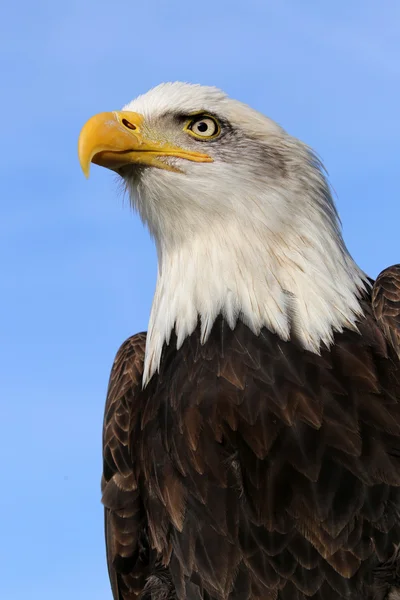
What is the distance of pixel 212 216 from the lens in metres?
6.00

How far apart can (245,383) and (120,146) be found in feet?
5.99

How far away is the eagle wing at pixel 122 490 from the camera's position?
21.2 ft

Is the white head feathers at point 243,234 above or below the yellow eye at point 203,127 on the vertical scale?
below

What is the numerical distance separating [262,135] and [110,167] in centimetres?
107

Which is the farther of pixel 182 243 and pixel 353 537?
pixel 182 243

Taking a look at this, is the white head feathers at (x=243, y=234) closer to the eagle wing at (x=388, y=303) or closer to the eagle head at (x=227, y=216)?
the eagle head at (x=227, y=216)

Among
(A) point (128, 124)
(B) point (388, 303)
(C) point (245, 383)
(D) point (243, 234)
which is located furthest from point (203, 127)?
(C) point (245, 383)

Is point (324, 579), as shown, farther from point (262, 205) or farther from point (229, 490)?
point (262, 205)

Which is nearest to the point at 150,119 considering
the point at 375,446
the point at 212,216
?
the point at 212,216

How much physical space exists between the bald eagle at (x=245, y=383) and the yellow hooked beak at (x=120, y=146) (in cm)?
1

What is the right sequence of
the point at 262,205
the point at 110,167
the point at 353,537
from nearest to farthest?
the point at 353,537, the point at 262,205, the point at 110,167

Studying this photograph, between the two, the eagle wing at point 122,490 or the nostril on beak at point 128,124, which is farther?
the eagle wing at point 122,490

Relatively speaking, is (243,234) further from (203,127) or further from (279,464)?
(279,464)

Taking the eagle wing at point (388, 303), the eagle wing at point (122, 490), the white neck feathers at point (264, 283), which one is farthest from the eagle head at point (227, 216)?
the eagle wing at point (122, 490)
